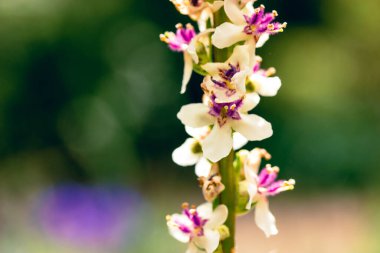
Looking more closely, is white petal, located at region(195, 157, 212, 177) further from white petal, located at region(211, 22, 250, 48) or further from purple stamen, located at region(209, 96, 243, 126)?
white petal, located at region(211, 22, 250, 48)

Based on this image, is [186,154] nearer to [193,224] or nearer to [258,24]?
[193,224]

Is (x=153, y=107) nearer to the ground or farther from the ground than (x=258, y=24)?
nearer to the ground

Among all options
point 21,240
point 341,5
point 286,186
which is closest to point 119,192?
point 21,240

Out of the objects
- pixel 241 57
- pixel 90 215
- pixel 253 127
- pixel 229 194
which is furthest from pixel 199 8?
pixel 90 215

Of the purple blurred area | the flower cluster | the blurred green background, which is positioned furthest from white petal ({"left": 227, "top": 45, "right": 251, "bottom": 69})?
the blurred green background

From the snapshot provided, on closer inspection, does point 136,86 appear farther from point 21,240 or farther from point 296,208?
point 21,240

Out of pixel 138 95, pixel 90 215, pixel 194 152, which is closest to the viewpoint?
pixel 194 152

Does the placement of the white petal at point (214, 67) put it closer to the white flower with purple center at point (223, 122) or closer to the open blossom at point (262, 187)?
the white flower with purple center at point (223, 122)
